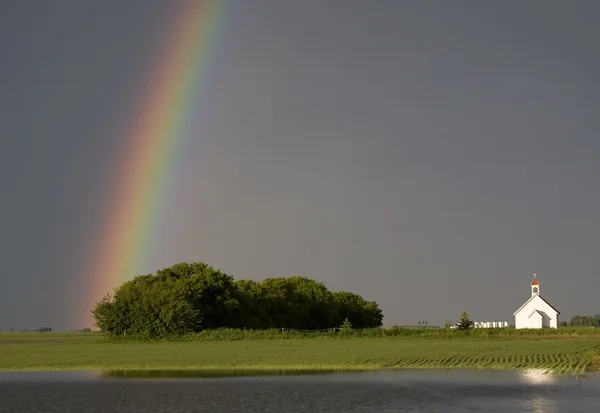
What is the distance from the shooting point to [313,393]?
34438mm

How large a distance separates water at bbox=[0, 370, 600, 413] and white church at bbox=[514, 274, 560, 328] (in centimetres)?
10528

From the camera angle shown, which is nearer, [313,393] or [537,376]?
[313,393]

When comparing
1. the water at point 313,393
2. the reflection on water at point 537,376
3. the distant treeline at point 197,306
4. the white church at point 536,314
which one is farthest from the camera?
the white church at point 536,314

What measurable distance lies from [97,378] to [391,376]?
16.3 metres

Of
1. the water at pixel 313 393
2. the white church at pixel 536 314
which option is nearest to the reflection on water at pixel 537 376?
the water at pixel 313 393

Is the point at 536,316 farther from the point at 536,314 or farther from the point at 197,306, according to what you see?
the point at 197,306

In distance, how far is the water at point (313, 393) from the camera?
96.5 feet

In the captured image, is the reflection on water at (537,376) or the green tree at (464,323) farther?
the green tree at (464,323)

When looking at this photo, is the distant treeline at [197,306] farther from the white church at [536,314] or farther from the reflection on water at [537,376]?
the reflection on water at [537,376]

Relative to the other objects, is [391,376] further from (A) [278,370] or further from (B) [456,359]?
(B) [456,359]

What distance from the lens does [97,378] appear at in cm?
4494

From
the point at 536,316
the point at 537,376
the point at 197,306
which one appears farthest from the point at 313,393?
the point at 536,316

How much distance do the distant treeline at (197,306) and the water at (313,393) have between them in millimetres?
56870

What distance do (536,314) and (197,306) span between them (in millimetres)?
67908
